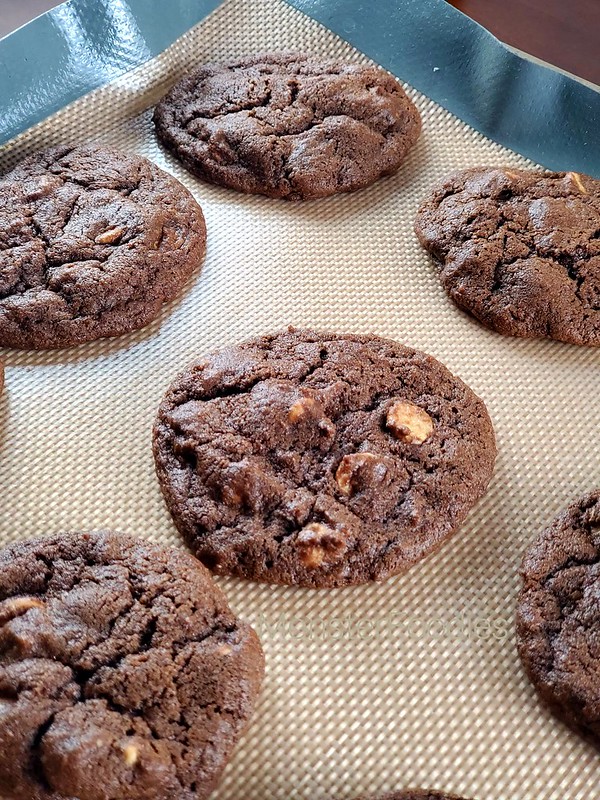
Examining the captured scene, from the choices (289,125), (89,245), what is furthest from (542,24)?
(89,245)

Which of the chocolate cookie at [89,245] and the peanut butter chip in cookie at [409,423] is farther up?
the chocolate cookie at [89,245]

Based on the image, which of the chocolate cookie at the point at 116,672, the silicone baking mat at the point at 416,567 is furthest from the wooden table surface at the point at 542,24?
the chocolate cookie at the point at 116,672

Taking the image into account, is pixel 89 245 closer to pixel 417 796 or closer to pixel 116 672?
pixel 116 672

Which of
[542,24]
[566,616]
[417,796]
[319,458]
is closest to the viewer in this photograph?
[417,796]

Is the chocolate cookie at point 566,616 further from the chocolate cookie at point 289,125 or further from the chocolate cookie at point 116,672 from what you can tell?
the chocolate cookie at point 289,125

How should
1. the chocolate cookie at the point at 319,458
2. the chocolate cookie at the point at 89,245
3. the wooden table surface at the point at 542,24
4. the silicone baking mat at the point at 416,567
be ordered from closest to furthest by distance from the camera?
1. the silicone baking mat at the point at 416,567
2. the chocolate cookie at the point at 319,458
3. the chocolate cookie at the point at 89,245
4. the wooden table surface at the point at 542,24

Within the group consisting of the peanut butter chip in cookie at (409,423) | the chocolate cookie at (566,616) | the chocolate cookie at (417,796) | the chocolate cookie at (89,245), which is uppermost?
the chocolate cookie at (89,245)

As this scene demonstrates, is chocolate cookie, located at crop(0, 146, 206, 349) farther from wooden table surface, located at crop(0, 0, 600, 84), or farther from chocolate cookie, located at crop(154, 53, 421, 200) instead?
wooden table surface, located at crop(0, 0, 600, 84)
